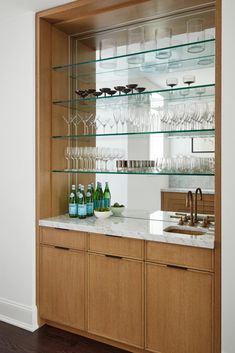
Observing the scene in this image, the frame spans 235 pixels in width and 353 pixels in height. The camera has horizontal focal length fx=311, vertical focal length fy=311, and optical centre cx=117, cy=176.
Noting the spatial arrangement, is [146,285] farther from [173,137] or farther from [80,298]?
[173,137]

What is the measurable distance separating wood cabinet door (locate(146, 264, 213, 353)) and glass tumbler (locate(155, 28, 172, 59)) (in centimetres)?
177

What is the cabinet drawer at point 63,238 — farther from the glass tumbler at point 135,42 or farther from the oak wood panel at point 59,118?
the glass tumbler at point 135,42

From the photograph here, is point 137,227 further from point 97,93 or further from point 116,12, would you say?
point 116,12

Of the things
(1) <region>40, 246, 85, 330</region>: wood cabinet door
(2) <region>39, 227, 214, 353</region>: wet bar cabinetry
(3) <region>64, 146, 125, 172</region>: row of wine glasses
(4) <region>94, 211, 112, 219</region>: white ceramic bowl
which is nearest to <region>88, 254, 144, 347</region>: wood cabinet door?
(2) <region>39, 227, 214, 353</region>: wet bar cabinetry

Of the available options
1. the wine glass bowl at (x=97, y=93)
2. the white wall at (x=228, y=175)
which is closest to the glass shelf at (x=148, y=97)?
the wine glass bowl at (x=97, y=93)

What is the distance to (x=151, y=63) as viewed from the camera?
2.79 m

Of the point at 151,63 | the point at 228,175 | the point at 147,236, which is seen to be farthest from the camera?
the point at 151,63

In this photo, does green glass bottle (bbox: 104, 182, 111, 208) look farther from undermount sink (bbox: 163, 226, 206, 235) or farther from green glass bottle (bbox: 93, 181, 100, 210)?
undermount sink (bbox: 163, 226, 206, 235)

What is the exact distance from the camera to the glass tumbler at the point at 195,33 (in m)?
2.53

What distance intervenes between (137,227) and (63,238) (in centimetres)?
67

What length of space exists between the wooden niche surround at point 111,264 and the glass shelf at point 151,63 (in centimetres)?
19

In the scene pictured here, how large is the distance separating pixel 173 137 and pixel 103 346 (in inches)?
71.9

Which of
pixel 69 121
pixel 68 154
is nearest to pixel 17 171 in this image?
pixel 68 154

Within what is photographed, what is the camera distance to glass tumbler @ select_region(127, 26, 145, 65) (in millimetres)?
2844
